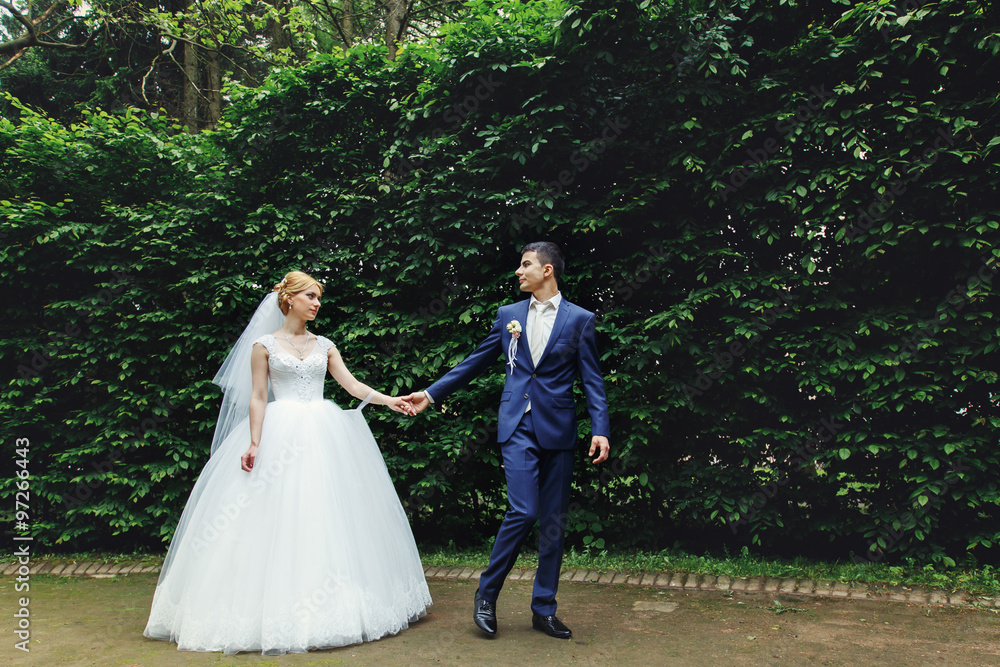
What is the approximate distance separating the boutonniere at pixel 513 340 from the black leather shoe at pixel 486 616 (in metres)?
1.34

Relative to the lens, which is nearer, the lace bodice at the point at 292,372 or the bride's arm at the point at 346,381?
the lace bodice at the point at 292,372

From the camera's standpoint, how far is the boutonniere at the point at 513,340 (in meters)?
4.01

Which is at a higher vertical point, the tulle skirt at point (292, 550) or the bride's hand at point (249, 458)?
the bride's hand at point (249, 458)

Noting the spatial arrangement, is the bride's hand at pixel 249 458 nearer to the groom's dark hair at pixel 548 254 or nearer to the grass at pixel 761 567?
the groom's dark hair at pixel 548 254

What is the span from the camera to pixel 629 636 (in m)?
3.79

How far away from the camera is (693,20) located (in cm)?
488

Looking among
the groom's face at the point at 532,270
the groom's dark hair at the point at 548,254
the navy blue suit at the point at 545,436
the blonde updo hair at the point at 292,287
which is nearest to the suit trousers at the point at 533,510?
the navy blue suit at the point at 545,436

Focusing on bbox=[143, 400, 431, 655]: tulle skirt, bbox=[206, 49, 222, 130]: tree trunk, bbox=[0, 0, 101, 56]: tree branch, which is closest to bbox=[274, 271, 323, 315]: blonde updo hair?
bbox=[143, 400, 431, 655]: tulle skirt

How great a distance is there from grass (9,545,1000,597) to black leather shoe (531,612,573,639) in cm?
149

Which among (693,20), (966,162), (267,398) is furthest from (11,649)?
(966,162)

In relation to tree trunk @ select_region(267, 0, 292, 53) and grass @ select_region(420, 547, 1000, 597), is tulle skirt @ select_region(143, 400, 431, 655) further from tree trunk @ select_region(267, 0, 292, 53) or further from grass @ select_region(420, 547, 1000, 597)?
tree trunk @ select_region(267, 0, 292, 53)

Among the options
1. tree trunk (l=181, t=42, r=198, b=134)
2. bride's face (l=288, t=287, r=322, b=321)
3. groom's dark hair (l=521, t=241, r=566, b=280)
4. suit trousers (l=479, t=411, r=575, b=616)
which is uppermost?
tree trunk (l=181, t=42, r=198, b=134)

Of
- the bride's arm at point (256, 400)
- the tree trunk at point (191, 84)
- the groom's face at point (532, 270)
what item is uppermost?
the tree trunk at point (191, 84)

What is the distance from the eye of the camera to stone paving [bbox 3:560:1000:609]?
4.32 meters
